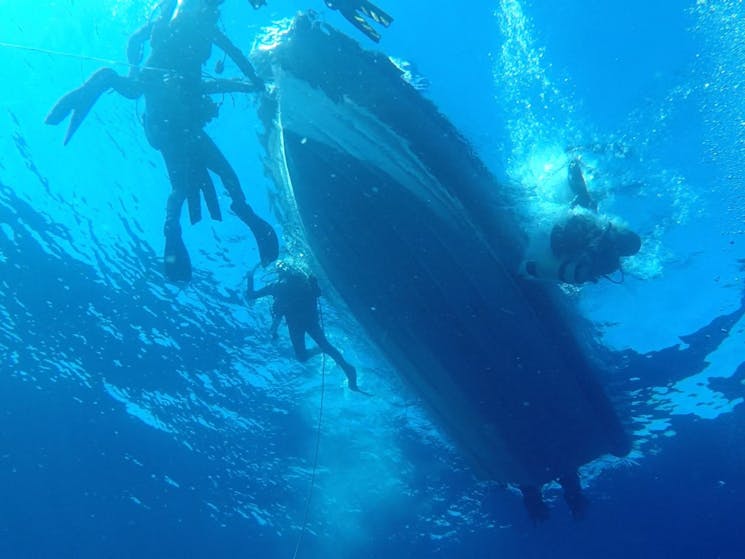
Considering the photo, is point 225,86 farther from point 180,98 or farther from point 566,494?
point 566,494

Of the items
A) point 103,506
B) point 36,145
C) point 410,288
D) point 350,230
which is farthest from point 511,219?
point 103,506

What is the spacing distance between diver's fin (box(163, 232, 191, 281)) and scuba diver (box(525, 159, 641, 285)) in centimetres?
532

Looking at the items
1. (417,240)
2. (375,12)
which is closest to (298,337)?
(417,240)

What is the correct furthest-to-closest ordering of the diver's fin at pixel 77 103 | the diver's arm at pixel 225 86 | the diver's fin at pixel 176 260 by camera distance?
the diver's arm at pixel 225 86
the diver's fin at pixel 176 260
the diver's fin at pixel 77 103

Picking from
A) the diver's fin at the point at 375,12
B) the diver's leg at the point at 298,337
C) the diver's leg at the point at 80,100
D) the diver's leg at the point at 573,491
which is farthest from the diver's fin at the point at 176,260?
the diver's leg at the point at 573,491

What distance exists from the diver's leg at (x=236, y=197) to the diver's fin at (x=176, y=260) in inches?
31.1

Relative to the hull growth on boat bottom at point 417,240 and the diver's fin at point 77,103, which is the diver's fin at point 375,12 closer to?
the hull growth on boat bottom at point 417,240

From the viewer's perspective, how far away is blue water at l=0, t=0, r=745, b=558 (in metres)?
7.00

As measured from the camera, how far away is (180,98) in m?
5.91

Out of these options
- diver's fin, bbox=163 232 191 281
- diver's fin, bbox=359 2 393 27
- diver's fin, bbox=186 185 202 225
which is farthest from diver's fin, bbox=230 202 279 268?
diver's fin, bbox=359 2 393 27

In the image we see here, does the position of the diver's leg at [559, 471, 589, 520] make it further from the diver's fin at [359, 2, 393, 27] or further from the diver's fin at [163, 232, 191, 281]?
the diver's fin at [359, 2, 393, 27]

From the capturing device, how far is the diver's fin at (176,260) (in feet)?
19.0

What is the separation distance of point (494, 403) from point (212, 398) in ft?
32.4

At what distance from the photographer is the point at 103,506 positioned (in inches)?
865
